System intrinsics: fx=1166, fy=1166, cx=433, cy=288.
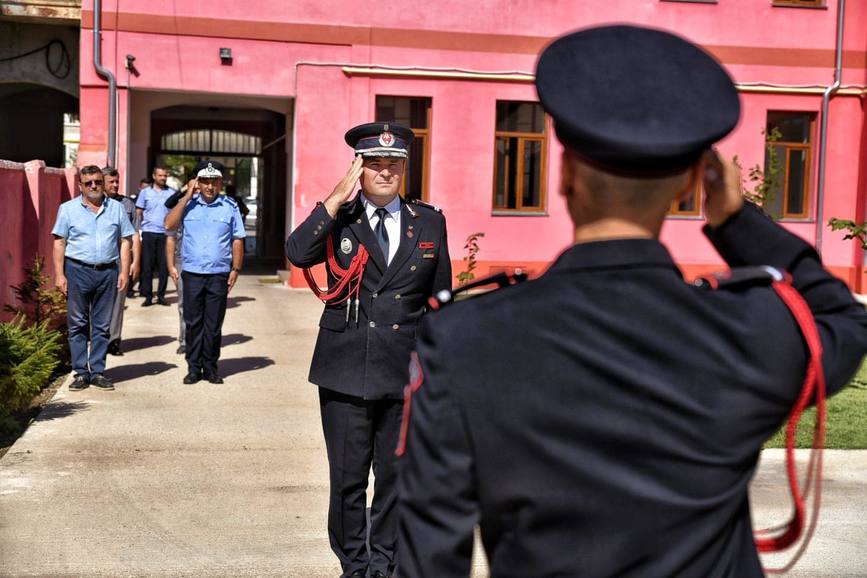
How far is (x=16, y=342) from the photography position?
356 inches

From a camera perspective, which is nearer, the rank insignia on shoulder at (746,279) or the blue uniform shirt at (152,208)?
the rank insignia on shoulder at (746,279)

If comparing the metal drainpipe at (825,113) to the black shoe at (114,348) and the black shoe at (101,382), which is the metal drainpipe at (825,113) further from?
the black shoe at (101,382)

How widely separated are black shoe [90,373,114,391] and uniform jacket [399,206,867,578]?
882 centimetres

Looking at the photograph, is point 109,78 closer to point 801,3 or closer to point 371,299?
point 801,3

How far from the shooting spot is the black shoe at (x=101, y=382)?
10281mm

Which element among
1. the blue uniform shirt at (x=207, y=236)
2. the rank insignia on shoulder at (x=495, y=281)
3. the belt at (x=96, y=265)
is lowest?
the belt at (x=96, y=265)

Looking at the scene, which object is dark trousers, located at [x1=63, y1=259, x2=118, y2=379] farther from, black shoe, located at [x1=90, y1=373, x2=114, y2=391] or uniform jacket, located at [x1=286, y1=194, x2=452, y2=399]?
uniform jacket, located at [x1=286, y1=194, x2=452, y2=399]

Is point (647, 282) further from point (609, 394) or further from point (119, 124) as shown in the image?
point (119, 124)

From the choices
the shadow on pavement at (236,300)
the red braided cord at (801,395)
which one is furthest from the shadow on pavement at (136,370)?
the red braided cord at (801,395)

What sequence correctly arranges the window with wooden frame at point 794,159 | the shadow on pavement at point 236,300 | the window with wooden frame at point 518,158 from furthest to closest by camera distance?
1. the window with wooden frame at point 794,159
2. the window with wooden frame at point 518,158
3. the shadow on pavement at point 236,300

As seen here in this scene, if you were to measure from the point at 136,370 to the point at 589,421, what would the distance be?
1002 cm

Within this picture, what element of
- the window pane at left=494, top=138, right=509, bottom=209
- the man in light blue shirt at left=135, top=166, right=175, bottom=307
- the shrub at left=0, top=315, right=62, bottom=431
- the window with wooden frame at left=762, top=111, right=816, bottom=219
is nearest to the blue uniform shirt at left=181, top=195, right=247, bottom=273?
the shrub at left=0, top=315, right=62, bottom=431

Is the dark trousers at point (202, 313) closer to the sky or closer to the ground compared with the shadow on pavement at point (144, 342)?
closer to the sky

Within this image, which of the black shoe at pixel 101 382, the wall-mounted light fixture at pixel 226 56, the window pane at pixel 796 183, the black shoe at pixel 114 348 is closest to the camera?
the black shoe at pixel 101 382
